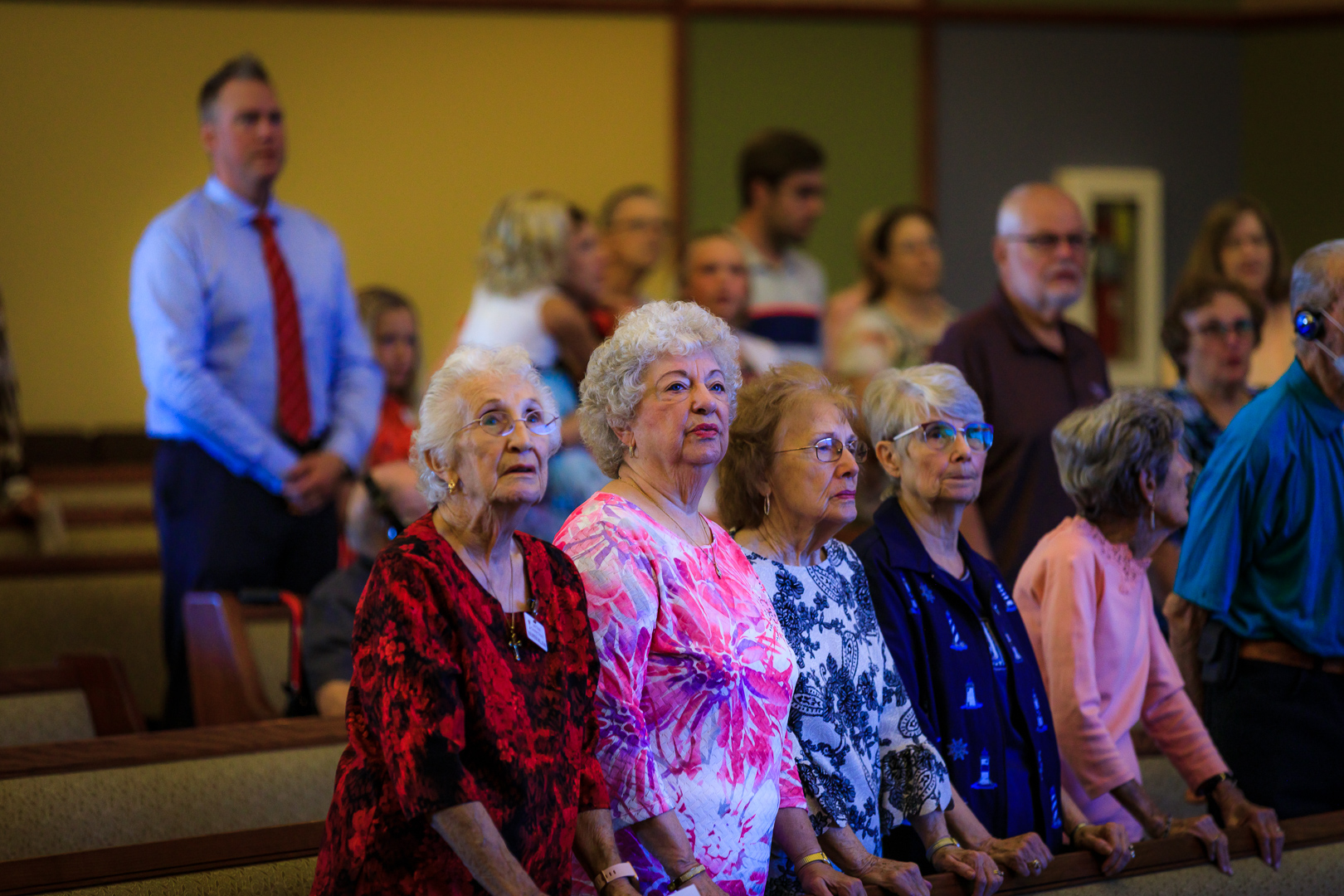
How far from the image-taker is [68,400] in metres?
6.07

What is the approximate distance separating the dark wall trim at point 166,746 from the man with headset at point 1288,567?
160 centimetres

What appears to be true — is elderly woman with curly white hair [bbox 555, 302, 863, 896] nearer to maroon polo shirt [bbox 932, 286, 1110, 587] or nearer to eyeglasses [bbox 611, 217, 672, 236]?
maroon polo shirt [bbox 932, 286, 1110, 587]

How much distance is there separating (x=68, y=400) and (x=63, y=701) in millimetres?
3596

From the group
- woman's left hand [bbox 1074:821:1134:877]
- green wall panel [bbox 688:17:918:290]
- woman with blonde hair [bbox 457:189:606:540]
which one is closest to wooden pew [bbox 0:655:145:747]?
woman with blonde hair [bbox 457:189:606:540]

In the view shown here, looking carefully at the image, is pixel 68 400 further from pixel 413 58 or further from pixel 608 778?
pixel 608 778

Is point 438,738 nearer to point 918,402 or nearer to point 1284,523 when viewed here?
point 918,402

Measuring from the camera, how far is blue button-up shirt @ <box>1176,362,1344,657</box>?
249 centimetres

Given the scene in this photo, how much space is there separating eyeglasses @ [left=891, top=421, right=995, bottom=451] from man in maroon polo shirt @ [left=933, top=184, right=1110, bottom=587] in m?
0.62

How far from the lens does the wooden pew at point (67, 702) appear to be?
2.72m

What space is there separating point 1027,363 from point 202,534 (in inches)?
74.7

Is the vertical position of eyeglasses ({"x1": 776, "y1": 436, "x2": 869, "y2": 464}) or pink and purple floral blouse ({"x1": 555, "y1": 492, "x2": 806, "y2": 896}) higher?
eyeglasses ({"x1": 776, "y1": 436, "x2": 869, "y2": 464})

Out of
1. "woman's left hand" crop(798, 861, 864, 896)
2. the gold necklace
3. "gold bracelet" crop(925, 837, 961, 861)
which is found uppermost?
the gold necklace

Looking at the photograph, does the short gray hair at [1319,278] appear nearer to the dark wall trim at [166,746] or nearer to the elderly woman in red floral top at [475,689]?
the elderly woman in red floral top at [475,689]

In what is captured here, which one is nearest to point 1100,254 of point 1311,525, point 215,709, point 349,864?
point 1311,525
